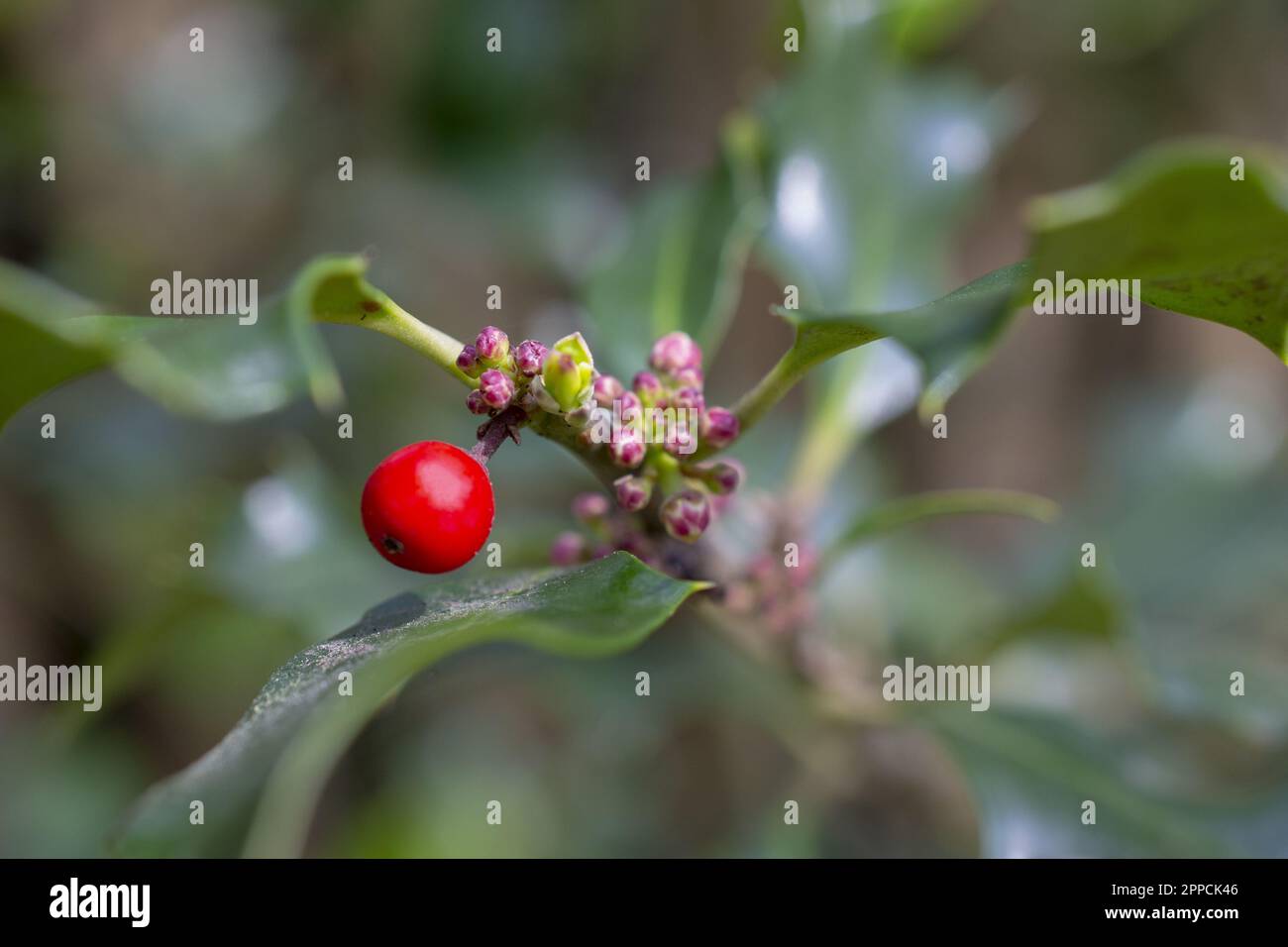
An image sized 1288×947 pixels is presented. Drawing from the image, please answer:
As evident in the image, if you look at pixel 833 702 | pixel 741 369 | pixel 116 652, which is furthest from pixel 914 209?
pixel 741 369

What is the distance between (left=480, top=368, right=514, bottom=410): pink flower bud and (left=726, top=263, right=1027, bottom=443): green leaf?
25 centimetres

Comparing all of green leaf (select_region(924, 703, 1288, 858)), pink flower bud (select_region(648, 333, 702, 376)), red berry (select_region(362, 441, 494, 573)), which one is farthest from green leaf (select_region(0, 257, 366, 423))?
green leaf (select_region(924, 703, 1288, 858))

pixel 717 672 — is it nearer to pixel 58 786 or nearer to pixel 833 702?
pixel 833 702

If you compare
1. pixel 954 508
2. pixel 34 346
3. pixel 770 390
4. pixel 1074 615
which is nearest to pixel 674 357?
pixel 770 390

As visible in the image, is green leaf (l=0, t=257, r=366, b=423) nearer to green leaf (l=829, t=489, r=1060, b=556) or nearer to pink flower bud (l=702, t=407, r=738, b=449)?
pink flower bud (l=702, t=407, r=738, b=449)

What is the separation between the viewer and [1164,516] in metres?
2.50

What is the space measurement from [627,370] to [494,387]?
1.77 ft

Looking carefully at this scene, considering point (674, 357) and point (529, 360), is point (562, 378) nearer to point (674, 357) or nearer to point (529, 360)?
point (529, 360)

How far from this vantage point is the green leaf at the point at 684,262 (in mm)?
1489

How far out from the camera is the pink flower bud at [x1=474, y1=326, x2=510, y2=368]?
3.16 feet

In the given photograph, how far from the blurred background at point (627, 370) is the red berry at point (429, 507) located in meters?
0.60

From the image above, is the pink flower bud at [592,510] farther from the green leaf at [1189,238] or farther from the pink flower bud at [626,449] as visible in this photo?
the green leaf at [1189,238]

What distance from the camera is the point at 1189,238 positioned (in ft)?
2.79

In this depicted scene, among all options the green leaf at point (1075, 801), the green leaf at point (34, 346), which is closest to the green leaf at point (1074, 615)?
the green leaf at point (1075, 801)
